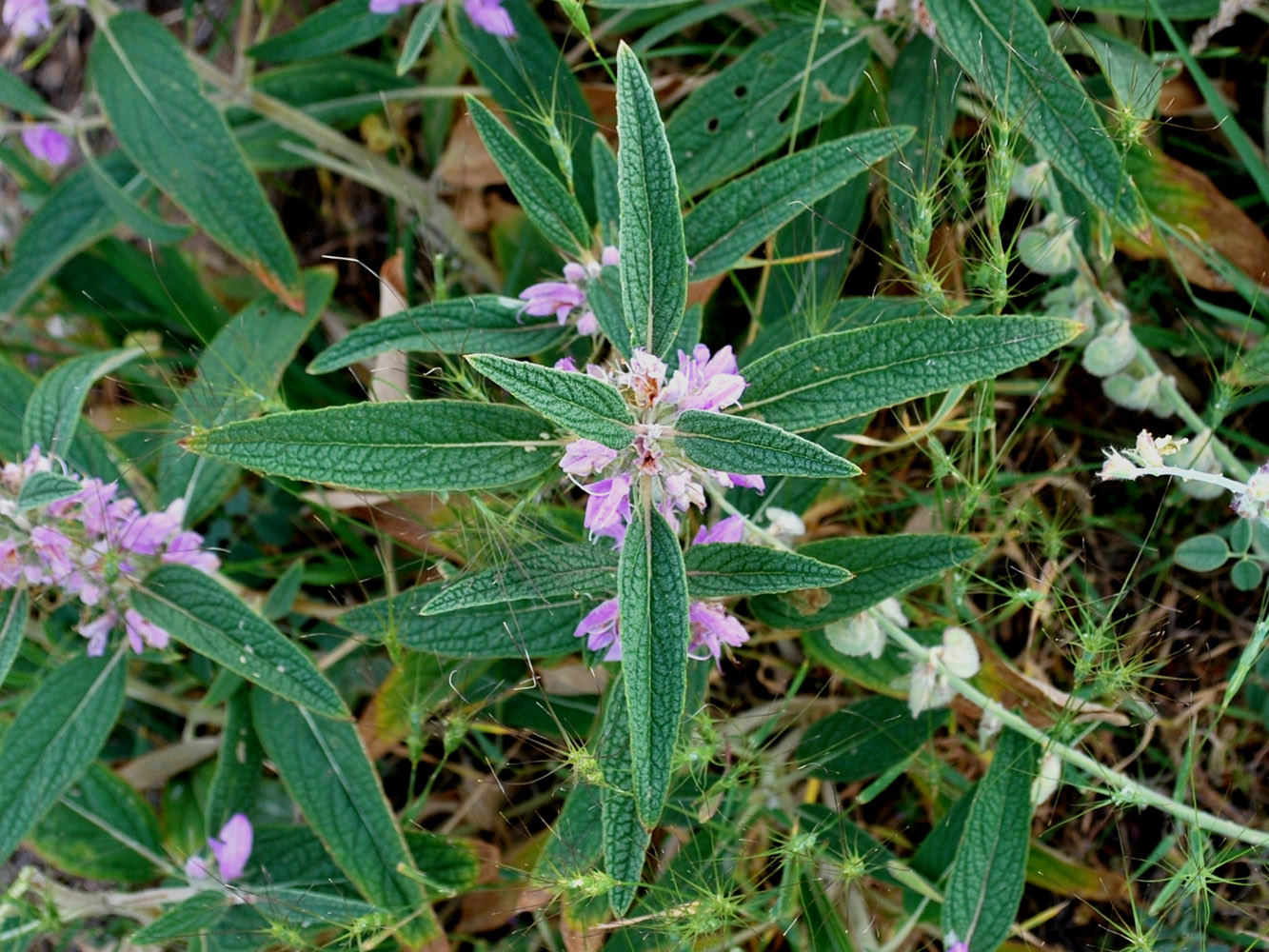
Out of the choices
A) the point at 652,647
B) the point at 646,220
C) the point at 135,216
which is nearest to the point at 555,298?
the point at 646,220

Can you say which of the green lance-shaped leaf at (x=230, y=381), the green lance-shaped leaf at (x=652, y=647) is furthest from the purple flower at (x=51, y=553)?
the green lance-shaped leaf at (x=652, y=647)

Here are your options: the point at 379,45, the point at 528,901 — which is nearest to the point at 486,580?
the point at 528,901

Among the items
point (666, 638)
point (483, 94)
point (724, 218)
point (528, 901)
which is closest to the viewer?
point (666, 638)

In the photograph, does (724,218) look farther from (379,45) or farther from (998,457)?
(379,45)

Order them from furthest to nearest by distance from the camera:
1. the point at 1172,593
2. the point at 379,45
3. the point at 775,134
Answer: the point at 379,45 → the point at 1172,593 → the point at 775,134

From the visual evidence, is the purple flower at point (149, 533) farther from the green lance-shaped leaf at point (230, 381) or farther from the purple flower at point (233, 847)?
the purple flower at point (233, 847)

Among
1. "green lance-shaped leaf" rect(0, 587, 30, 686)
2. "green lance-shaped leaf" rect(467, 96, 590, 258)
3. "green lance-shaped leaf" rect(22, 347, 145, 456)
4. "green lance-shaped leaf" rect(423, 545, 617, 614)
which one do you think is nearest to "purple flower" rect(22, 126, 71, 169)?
"green lance-shaped leaf" rect(22, 347, 145, 456)

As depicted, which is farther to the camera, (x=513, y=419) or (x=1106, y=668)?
(x=1106, y=668)
